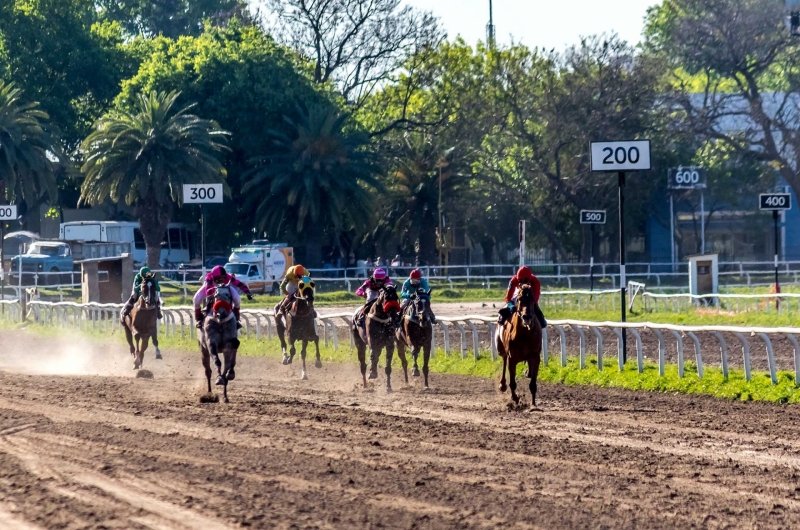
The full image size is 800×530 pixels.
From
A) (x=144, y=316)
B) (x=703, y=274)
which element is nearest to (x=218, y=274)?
(x=144, y=316)

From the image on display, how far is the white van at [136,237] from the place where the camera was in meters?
57.3

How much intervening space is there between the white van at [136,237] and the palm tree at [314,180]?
6.20 metres

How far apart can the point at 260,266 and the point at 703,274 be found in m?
21.0

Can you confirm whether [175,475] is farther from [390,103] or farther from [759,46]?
[390,103]

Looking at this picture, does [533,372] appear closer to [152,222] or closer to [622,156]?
[622,156]

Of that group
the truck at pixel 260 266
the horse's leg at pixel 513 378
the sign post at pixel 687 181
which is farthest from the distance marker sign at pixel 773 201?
the sign post at pixel 687 181

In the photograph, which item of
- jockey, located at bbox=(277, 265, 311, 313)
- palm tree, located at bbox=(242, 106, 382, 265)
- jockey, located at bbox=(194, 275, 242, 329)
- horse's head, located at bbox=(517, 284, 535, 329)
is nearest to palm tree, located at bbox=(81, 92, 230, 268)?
palm tree, located at bbox=(242, 106, 382, 265)

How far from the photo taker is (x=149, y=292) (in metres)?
21.8

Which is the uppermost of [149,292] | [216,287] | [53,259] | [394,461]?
[53,259]

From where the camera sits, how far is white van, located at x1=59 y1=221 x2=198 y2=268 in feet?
188

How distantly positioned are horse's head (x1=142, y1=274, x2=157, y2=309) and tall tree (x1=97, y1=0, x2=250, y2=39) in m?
79.1

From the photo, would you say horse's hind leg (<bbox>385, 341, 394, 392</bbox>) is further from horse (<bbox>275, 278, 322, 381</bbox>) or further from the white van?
the white van

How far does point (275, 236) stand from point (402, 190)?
301 inches

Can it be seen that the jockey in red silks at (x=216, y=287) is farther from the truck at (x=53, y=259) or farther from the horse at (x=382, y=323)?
the truck at (x=53, y=259)
